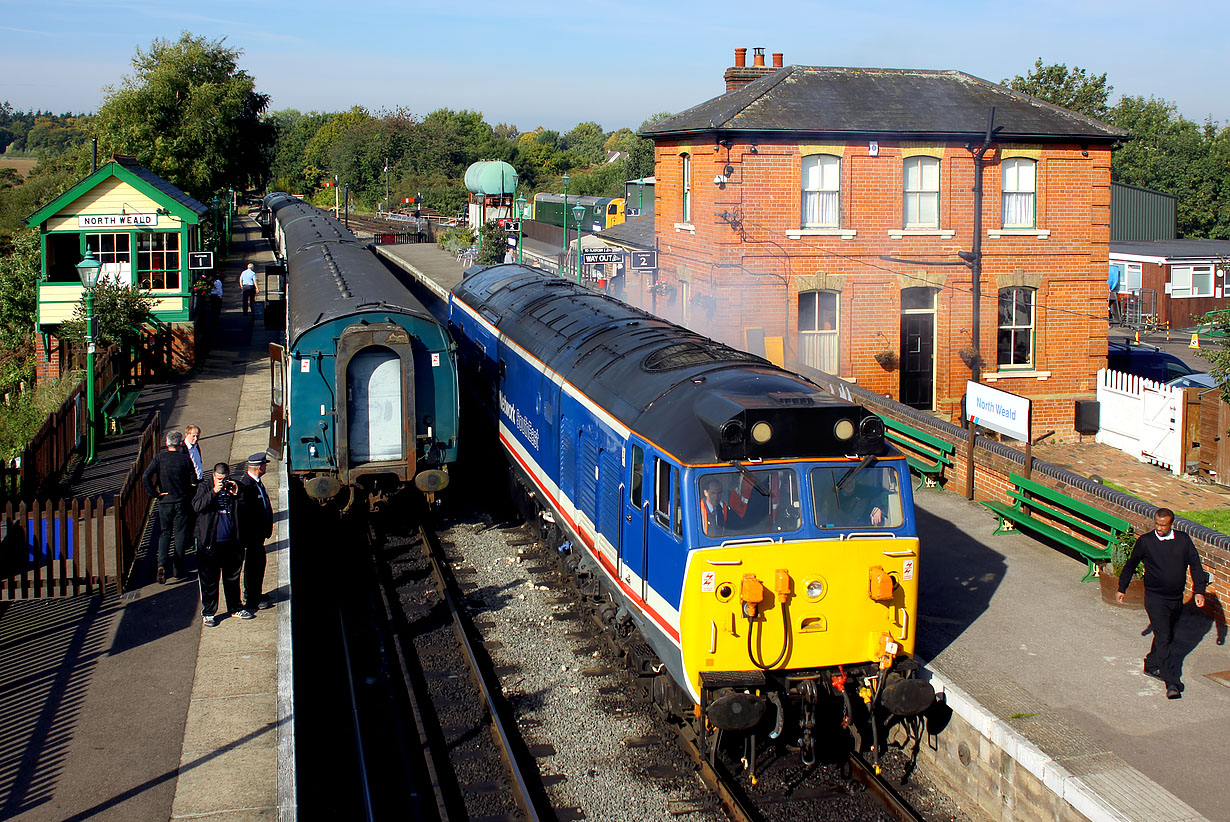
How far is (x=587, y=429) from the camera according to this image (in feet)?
33.7

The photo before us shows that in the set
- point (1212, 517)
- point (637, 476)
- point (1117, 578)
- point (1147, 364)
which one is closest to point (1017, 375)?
point (1147, 364)

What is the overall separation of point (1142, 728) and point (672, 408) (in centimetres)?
431

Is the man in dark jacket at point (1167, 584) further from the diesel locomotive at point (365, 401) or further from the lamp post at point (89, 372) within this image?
the lamp post at point (89, 372)

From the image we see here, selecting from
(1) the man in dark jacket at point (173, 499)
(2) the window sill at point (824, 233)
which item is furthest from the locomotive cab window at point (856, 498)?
(2) the window sill at point (824, 233)

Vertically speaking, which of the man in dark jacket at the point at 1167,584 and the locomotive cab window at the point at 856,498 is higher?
the locomotive cab window at the point at 856,498

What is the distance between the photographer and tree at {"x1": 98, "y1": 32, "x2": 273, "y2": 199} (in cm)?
3794

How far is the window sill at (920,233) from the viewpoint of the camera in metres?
21.2

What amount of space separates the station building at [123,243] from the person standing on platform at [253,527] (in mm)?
12987

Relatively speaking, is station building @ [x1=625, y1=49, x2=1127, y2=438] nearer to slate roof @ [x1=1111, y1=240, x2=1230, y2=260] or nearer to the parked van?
the parked van

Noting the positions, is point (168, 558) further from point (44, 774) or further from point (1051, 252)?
point (1051, 252)

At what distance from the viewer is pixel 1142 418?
1933 cm

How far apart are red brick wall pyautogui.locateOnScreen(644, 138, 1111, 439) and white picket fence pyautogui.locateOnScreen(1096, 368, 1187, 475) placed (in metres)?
1.29

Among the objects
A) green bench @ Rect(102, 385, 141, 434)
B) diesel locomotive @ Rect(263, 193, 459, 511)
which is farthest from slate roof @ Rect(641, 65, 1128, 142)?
green bench @ Rect(102, 385, 141, 434)

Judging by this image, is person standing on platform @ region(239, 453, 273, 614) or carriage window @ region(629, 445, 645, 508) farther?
person standing on platform @ region(239, 453, 273, 614)
